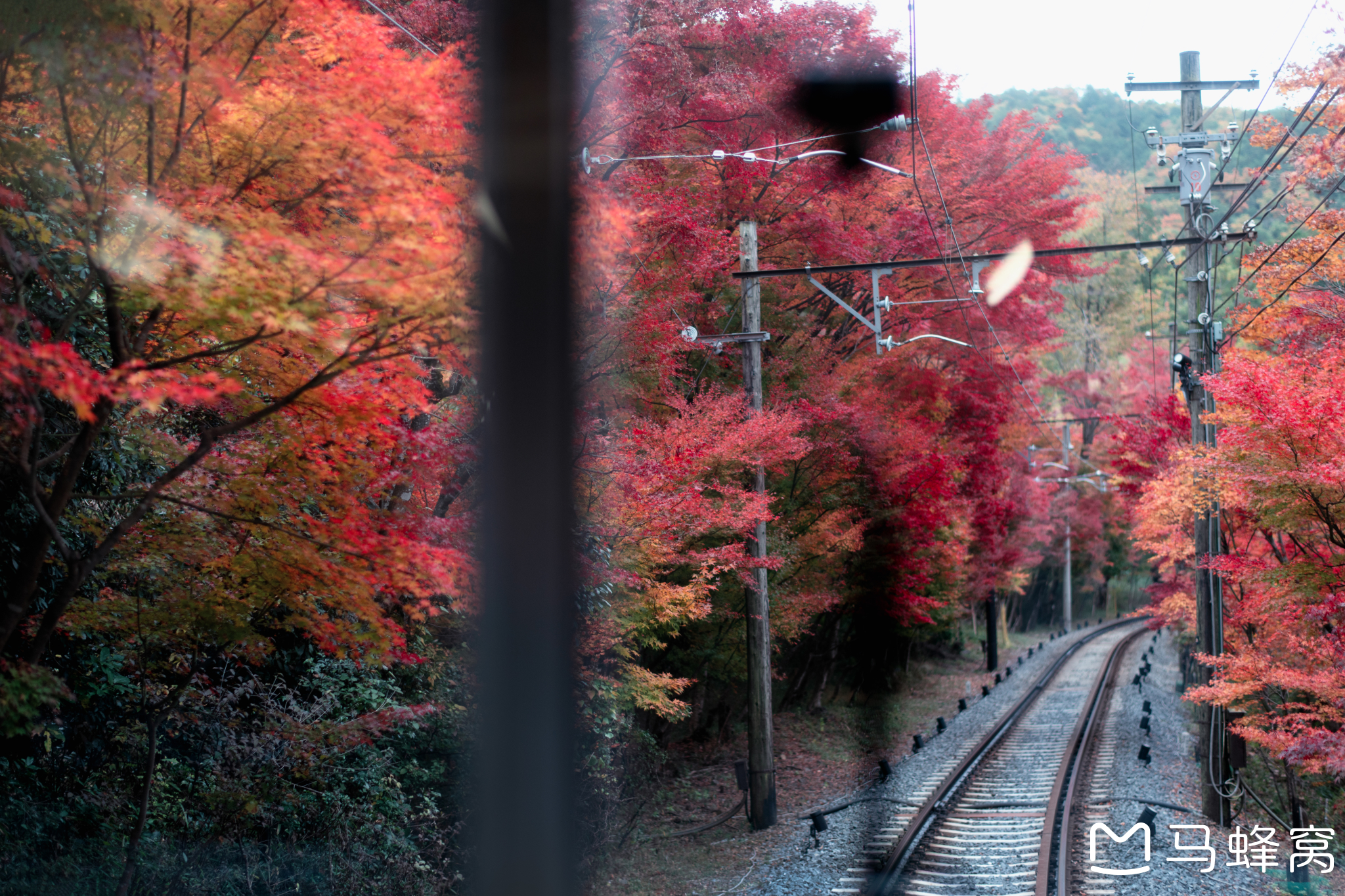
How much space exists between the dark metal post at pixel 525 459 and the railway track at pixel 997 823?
374 cm

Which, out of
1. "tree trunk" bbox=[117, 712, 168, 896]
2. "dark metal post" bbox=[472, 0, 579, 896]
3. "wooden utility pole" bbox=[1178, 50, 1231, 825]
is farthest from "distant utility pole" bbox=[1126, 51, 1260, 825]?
"tree trunk" bbox=[117, 712, 168, 896]

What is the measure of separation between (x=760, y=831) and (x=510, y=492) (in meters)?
6.90

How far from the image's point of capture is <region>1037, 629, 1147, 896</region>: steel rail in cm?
899

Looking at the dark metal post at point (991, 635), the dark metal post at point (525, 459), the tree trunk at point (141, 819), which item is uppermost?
the dark metal post at point (525, 459)

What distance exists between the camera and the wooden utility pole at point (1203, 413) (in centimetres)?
1189

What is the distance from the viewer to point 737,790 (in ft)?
48.0

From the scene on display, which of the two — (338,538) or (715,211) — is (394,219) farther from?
(715,211)

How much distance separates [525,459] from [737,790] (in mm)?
8961

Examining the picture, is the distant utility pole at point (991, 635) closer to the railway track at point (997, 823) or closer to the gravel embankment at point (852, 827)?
the gravel embankment at point (852, 827)

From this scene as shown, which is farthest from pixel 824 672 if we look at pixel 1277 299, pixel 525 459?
pixel 525 459

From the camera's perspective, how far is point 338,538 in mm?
5973

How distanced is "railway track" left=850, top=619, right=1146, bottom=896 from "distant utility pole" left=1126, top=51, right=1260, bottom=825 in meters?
2.04

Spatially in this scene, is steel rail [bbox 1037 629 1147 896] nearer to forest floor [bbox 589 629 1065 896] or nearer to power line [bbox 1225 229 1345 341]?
forest floor [bbox 589 629 1065 896]

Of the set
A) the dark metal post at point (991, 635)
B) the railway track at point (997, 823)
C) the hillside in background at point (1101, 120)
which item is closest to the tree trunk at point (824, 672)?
the railway track at point (997, 823)
